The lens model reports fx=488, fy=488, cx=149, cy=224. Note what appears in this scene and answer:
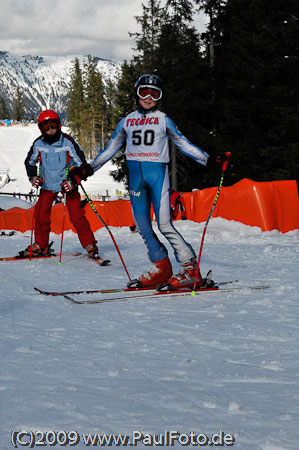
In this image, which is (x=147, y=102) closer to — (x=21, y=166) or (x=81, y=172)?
(x=81, y=172)

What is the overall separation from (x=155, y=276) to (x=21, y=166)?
63.1 metres

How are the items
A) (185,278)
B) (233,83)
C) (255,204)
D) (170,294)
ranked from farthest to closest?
(233,83), (255,204), (185,278), (170,294)

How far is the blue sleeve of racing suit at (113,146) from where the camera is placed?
4895 mm

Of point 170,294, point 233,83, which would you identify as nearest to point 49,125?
point 170,294

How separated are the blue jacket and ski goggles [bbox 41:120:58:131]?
0.24m

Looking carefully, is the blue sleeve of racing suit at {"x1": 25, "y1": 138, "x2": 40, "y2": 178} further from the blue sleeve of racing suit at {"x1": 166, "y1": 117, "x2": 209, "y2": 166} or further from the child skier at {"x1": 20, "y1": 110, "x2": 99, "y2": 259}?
the blue sleeve of racing suit at {"x1": 166, "y1": 117, "x2": 209, "y2": 166}

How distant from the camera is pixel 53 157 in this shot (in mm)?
7070

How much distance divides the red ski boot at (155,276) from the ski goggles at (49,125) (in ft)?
9.87

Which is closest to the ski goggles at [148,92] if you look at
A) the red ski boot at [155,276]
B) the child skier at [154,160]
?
the child skier at [154,160]

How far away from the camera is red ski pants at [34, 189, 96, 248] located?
280 inches

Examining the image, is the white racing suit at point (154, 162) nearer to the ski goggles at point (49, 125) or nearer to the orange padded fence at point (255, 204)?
the ski goggles at point (49, 125)

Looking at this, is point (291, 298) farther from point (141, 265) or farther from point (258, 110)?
point (258, 110)

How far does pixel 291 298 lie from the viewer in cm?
420

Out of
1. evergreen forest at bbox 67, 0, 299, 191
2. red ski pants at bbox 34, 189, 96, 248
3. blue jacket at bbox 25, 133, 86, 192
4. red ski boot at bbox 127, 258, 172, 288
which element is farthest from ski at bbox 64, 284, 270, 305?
evergreen forest at bbox 67, 0, 299, 191
